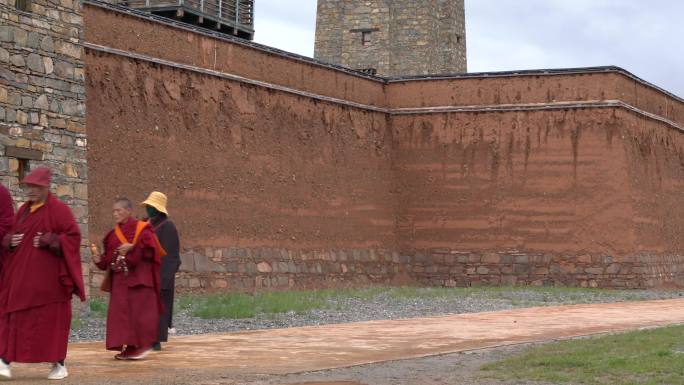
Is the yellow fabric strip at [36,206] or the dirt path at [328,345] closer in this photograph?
the dirt path at [328,345]

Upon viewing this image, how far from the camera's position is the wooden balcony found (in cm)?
3344

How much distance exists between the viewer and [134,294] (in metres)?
11.6

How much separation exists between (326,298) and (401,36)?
17.7 meters

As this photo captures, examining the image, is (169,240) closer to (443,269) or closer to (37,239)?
(37,239)

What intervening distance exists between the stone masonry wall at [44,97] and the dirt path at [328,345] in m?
3.64

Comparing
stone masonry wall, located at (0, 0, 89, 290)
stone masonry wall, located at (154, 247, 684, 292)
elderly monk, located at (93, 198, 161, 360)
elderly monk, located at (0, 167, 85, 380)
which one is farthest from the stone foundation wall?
elderly monk, located at (0, 167, 85, 380)

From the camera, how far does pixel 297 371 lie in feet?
33.9

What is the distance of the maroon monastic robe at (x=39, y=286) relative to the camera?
33.0 feet

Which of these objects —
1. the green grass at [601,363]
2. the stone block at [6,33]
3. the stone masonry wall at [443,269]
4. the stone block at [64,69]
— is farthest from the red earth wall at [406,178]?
the green grass at [601,363]

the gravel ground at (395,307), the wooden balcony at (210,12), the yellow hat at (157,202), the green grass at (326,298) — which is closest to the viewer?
the yellow hat at (157,202)

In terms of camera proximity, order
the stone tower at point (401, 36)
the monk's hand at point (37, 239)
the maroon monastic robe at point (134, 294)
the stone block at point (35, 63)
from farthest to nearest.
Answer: the stone tower at point (401, 36), the stone block at point (35, 63), the maroon monastic robe at point (134, 294), the monk's hand at point (37, 239)

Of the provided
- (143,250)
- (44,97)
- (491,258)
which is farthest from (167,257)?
(491,258)

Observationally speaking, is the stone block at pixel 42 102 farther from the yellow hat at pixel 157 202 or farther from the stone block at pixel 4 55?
the yellow hat at pixel 157 202

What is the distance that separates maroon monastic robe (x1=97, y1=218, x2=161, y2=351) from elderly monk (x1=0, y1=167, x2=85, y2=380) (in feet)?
3.42
